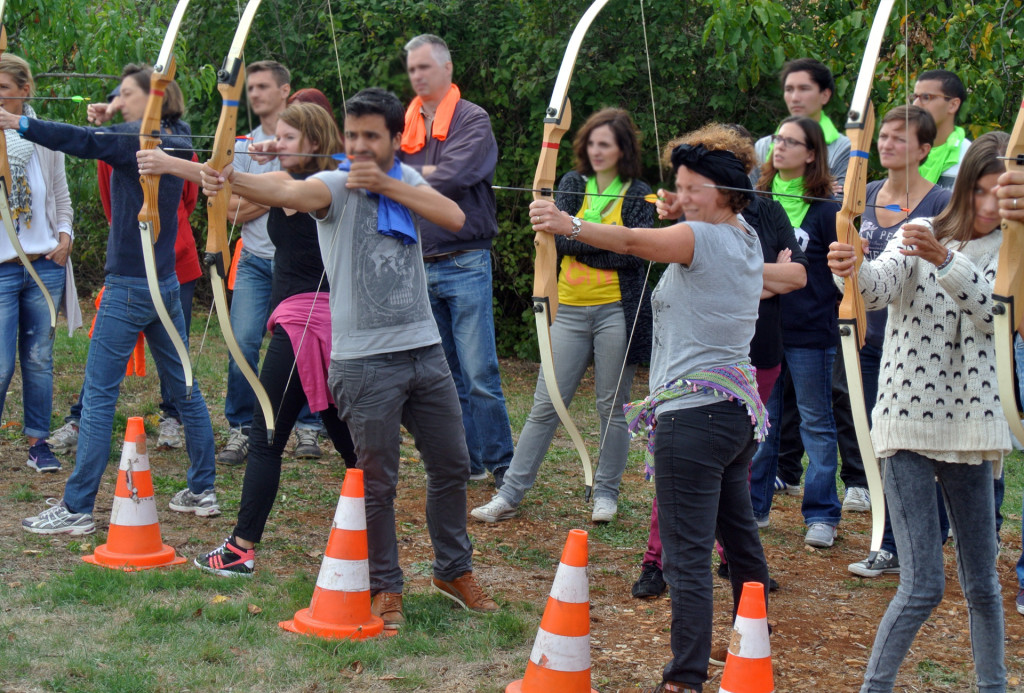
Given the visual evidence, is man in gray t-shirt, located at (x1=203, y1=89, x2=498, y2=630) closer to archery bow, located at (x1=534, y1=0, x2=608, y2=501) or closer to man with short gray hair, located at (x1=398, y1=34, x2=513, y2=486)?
archery bow, located at (x1=534, y1=0, x2=608, y2=501)

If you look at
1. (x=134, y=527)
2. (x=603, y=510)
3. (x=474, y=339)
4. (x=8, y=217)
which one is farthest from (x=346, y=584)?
(x=8, y=217)

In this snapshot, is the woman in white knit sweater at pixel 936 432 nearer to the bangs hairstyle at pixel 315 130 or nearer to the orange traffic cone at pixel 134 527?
the bangs hairstyle at pixel 315 130

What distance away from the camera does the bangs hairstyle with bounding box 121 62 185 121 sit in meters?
4.04

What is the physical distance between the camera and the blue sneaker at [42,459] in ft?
16.6

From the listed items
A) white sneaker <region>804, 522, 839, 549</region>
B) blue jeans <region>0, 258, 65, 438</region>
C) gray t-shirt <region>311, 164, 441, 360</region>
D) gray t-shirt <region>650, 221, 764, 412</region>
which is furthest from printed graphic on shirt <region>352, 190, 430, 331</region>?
blue jeans <region>0, 258, 65, 438</region>

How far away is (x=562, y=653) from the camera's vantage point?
2.93 meters

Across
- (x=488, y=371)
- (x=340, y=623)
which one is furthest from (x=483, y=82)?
(x=340, y=623)

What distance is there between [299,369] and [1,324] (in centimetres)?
183

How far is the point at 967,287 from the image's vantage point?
270 centimetres

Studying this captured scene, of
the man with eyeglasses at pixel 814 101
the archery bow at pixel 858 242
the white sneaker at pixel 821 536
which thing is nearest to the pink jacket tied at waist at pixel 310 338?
the archery bow at pixel 858 242

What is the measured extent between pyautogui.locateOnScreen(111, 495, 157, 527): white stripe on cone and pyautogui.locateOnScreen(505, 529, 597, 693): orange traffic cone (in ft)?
5.54

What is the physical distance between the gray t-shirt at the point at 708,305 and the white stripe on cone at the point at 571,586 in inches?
20.0

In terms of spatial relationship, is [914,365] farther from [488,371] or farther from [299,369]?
[488,371]

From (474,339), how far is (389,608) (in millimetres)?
1694
